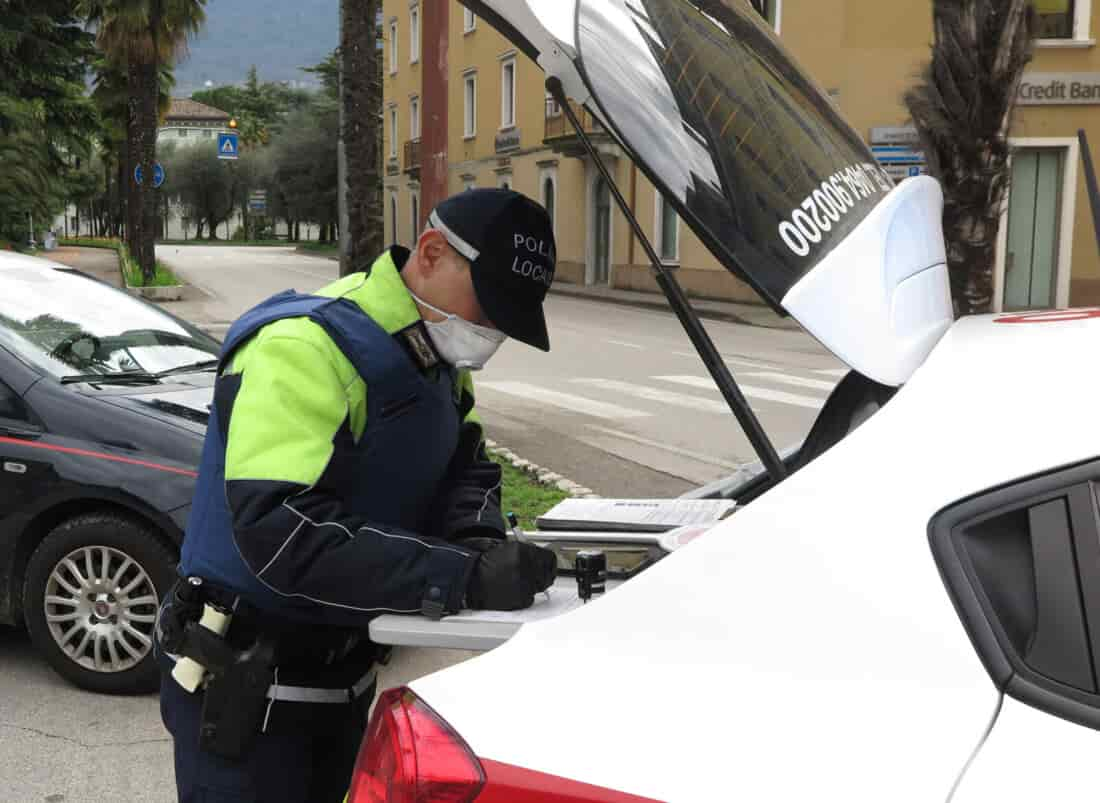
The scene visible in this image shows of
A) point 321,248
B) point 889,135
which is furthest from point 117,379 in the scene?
point 321,248

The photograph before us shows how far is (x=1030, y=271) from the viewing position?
23172mm

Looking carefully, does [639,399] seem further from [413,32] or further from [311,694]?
[413,32]

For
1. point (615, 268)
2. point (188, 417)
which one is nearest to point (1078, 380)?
point (188, 417)

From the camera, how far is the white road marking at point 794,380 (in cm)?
1336

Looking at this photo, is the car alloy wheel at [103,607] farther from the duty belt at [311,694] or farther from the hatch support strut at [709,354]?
the hatch support strut at [709,354]

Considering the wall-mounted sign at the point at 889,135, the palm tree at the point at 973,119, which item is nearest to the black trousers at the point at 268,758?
the palm tree at the point at 973,119

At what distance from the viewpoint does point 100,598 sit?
434 cm

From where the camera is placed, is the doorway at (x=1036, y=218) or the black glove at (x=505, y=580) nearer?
the black glove at (x=505, y=580)

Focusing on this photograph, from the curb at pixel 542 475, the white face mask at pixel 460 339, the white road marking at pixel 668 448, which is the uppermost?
the white face mask at pixel 460 339

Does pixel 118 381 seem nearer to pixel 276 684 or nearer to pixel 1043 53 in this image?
pixel 276 684

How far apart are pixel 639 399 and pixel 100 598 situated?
854 cm

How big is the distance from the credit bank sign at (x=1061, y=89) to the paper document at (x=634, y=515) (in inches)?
894

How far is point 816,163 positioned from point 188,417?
3.15m

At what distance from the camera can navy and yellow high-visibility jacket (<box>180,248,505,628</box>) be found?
71.4 inches
